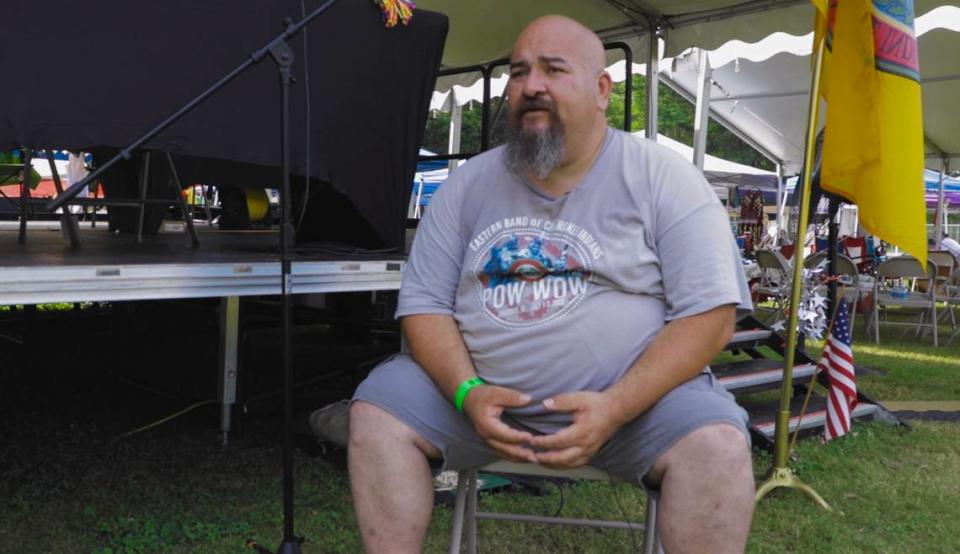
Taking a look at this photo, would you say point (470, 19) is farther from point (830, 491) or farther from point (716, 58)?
point (830, 491)

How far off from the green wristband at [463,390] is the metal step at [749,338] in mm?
3041

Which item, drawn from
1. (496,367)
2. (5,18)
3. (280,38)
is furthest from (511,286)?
(5,18)

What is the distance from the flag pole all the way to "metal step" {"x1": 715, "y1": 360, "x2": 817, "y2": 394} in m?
0.83

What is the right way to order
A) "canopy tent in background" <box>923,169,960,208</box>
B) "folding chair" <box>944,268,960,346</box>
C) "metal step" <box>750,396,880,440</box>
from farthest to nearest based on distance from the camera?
1. "canopy tent in background" <box>923,169,960,208</box>
2. "folding chair" <box>944,268,960,346</box>
3. "metal step" <box>750,396,880,440</box>

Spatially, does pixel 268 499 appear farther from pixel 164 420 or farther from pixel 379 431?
pixel 379 431

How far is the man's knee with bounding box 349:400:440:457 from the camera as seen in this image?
1.84m

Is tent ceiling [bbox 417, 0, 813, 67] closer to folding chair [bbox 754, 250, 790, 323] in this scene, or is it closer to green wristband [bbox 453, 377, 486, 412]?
folding chair [bbox 754, 250, 790, 323]

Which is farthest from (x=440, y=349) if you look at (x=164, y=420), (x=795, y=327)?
(x=164, y=420)

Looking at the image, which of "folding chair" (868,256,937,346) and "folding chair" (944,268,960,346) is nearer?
"folding chair" (868,256,937,346)

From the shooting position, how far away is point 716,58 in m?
9.04

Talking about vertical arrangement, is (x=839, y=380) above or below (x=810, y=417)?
above

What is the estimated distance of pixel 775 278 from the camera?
30.9 ft

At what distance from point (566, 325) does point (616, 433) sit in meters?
0.26

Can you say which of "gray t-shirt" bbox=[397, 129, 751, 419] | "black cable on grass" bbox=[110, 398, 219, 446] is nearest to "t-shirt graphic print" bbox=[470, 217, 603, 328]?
"gray t-shirt" bbox=[397, 129, 751, 419]
